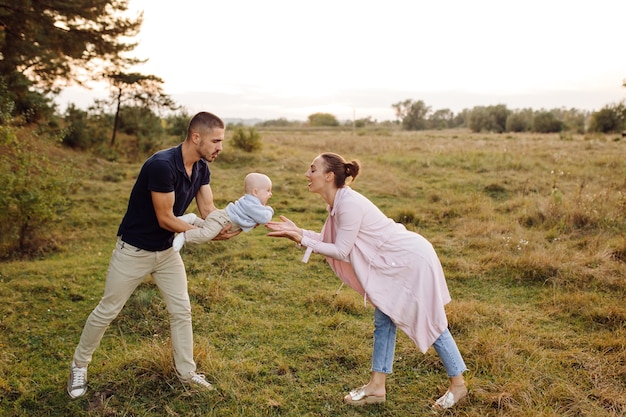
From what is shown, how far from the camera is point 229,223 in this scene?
152 inches

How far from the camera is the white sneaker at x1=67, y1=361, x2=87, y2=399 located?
3.80 meters

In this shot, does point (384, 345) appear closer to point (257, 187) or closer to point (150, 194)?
point (257, 187)

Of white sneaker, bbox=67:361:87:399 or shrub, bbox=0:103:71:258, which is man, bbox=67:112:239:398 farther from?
shrub, bbox=0:103:71:258

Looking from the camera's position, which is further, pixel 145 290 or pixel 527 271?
pixel 527 271

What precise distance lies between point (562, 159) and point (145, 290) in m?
14.1

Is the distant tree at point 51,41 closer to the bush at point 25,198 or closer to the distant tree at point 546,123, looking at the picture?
the bush at point 25,198

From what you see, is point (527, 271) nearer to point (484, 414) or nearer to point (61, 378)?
point (484, 414)

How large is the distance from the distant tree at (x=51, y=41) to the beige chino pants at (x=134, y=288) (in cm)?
853

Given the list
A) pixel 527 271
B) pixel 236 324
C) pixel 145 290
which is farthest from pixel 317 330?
pixel 527 271

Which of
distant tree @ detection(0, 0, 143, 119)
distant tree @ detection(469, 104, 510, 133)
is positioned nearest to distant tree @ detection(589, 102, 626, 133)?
distant tree @ detection(469, 104, 510, 133)

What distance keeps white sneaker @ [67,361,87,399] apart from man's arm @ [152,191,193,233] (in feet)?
4.49

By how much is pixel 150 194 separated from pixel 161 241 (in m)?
0.37

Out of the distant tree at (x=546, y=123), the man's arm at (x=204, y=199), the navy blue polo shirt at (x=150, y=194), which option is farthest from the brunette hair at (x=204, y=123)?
the distant tree at (x=546, y=123)

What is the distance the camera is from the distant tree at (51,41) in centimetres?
1146
